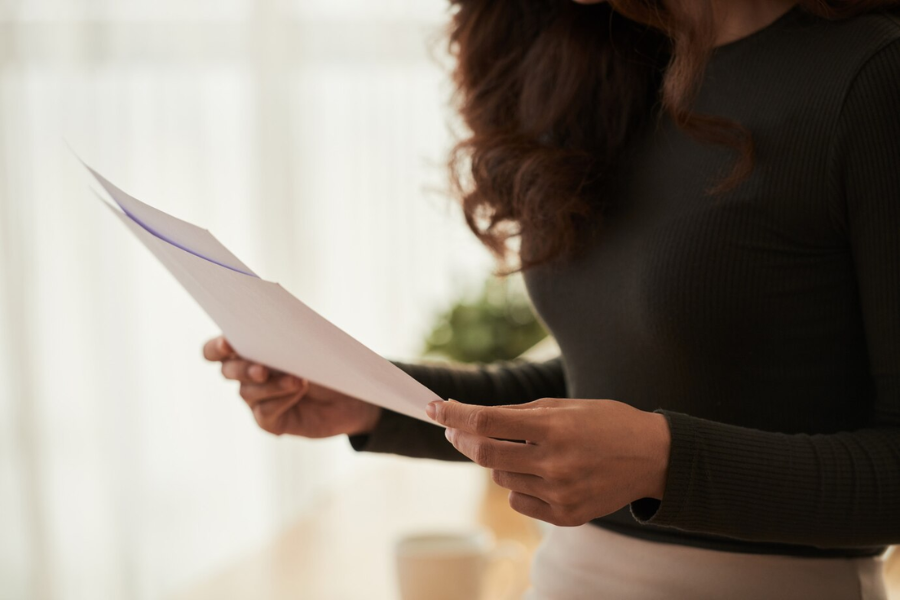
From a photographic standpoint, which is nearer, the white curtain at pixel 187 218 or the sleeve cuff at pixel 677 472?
the sleeve cuff at pixel 677 472

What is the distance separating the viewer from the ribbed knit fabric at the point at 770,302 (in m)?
0.58

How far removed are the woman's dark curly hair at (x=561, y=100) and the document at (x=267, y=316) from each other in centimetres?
23

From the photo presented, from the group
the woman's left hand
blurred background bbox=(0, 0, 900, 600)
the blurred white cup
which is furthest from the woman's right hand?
blurred background bbox=(0, 0, 900, 600)

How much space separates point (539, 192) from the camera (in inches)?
31.1

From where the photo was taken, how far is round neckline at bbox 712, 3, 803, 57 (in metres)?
0.70

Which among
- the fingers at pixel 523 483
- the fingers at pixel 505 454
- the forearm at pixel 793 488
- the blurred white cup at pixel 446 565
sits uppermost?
the fingers at pixel 505 454

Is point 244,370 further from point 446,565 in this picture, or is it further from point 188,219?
point 188,219

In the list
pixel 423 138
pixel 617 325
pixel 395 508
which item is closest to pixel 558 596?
pixel 617 325

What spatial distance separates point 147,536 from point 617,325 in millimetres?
2206

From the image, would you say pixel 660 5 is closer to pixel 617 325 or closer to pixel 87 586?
pixel 617 325

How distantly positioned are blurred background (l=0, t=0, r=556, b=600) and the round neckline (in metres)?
1.65

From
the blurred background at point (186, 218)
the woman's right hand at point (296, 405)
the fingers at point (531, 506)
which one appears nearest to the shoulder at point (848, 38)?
the fingers at point (531, 506)

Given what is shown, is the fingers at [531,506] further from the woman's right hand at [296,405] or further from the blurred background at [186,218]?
the blurred background at [186,218]

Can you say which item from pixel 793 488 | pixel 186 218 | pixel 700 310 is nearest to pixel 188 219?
pixel 186 218
